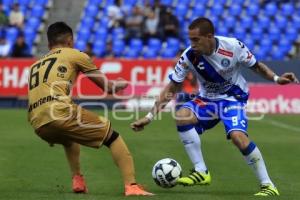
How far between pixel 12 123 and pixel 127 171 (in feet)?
35.5

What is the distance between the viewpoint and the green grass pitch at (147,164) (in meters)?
9.12

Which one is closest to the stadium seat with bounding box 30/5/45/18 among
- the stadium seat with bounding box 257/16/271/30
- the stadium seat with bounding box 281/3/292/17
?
the stadium seat with bounding box 257/16/271/30

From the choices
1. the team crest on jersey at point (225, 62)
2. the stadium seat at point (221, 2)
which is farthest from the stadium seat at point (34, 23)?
the team crest on jersey at point (225, 62)

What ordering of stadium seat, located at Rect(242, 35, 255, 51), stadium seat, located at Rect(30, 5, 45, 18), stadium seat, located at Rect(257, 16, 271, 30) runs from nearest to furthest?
1. stadium seat, located at Rect(242, 35, 255, 51)
2. stadium seat, located at Rect(257, 16, 271, 30)
3. stadium seat, located at Rect(30, 5, 45, 18)

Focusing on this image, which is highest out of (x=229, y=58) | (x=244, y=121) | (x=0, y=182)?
(x=229, y=58)

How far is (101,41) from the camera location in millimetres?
26641

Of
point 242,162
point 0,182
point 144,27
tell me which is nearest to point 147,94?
point 144,27

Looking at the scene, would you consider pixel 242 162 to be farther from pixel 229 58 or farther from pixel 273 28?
pixel 273 28

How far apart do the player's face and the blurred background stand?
13920 millimetres

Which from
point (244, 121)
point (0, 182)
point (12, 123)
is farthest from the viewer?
point (12, 123)

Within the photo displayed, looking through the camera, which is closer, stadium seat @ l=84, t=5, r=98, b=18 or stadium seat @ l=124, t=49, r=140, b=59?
stadium seat @ l=124, t=49, r=140, b=59

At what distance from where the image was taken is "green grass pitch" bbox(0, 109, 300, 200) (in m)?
9.12

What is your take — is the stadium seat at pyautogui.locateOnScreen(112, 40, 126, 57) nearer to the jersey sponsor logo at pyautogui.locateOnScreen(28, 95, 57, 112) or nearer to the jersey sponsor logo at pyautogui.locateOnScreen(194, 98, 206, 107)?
the jersey sponsor logo at pyautogui.locateOnScreen(194, 98, 206, 107)

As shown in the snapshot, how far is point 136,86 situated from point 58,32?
1480cm
